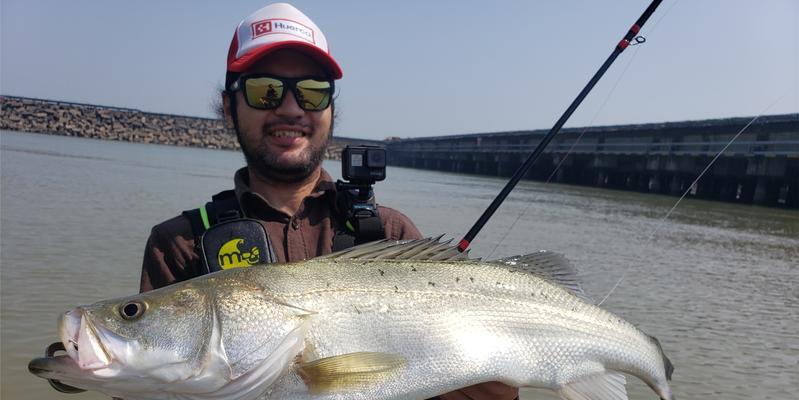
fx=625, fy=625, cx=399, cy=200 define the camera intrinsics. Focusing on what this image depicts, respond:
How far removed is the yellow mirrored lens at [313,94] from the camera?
3.35 m

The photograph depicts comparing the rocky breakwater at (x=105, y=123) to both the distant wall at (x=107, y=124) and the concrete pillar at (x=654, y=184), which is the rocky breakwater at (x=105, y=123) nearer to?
the distant wall at (x=107, y=124)

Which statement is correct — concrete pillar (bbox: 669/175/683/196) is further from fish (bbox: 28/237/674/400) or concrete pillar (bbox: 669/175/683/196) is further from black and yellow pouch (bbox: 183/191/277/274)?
black and yellow pouch (bbox: 183/191/277/274)

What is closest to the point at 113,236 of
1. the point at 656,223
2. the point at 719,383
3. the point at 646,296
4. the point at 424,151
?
the point at 646,296

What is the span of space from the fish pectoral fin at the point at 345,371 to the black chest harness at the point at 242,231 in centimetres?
82

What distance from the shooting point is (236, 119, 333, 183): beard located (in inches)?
130

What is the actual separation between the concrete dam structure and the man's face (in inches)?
845

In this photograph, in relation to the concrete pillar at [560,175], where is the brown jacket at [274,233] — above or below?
above

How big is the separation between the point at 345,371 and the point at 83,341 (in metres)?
0.91

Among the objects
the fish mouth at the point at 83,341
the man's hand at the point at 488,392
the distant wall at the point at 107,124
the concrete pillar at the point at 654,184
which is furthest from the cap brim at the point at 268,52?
the distant wall at the point at 107,124

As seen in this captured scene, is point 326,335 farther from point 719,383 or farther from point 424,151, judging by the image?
point 424,151

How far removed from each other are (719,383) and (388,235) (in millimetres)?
5284

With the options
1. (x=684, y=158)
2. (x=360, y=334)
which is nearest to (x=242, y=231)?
(x=360, y=334)

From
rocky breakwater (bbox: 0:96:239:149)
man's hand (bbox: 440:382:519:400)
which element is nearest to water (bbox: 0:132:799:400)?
man's hand (bbox: 440:382:519:400)

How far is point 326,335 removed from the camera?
7.75 feet
